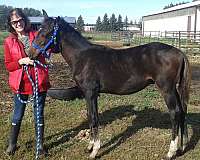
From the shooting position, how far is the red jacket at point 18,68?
5.09 m

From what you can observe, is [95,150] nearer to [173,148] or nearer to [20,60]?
[173,148]

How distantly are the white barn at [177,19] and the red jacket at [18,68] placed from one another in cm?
4236

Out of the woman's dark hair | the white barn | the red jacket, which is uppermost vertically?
the woman's dark hair

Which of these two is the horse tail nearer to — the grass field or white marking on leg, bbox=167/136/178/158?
white marking on leg, bbox=167/136/178/158

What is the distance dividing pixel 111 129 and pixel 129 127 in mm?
396

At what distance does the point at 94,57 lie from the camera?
562 cm

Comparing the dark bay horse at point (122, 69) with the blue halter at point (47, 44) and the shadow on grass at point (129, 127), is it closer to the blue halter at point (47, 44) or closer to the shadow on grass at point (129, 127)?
the blue halter at point (47, 44)

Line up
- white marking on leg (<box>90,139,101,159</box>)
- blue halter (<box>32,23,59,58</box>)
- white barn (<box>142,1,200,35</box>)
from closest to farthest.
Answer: blue halter (<box>32,23,59,58</box>) < white marking on leg (<box>90,139,101,159</box>) < white barn (<box>142,1,200,35</box>)

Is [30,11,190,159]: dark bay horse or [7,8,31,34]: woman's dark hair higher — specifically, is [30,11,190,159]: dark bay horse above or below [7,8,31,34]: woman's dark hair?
below

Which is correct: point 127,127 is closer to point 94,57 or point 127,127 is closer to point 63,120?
point 63,120

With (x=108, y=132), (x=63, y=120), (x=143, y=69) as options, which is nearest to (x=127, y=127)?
(x=108, y=132)

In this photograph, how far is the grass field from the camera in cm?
565

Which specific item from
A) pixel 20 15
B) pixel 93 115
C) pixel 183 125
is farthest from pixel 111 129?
pixel 20 15

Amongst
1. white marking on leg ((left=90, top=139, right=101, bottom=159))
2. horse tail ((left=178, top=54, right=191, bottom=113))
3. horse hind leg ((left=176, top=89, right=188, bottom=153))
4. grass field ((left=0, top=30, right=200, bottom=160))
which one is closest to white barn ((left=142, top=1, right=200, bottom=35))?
grass field ((left=0, top=30, right=200, bottom=160))
